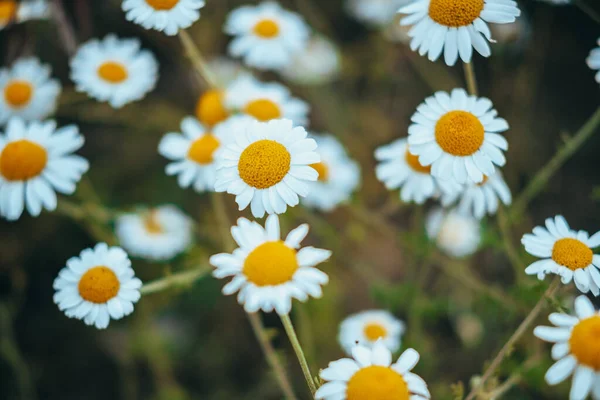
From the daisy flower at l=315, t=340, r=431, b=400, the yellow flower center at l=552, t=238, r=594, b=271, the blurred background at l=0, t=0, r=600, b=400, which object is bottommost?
the blurred background at l=0, t=0, r=600, b=400

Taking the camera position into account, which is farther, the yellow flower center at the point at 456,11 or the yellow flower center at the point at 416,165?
the yellow flower center at the point at 416,165

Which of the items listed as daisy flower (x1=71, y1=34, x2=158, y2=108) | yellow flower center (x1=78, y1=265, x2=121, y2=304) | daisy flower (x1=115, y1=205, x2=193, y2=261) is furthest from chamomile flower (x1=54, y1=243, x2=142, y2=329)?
daisy flower (x1=115, y1=205, x2=193, y2=261)

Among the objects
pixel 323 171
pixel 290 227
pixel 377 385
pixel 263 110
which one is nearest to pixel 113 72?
pixel 263 110

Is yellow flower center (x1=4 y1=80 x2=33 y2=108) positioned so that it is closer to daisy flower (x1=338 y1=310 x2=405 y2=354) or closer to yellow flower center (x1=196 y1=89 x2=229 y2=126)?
yellow flower center (x1=196 y1=89 x2=229 y2=126)

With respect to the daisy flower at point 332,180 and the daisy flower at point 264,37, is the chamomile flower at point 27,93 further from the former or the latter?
the daisy flower at point 332,180

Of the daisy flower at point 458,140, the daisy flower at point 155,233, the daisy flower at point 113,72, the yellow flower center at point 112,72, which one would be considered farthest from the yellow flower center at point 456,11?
the daisy flower at point 155,233

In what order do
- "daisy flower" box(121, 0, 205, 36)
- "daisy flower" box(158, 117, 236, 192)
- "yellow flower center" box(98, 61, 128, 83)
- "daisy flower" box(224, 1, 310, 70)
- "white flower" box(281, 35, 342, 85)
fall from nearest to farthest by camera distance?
"daisy flower" box(121, 0, 205, 36) < "daisy flower" box(158, 117, 236, 192) < "yellow flower center" box(98, 61, 128, 83) < "daisy flower" box(224, 1, 310, 70) < "white flower" box(281, 35, 342, 85)

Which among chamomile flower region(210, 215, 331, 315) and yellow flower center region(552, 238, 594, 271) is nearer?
chamomile flower region(210, 215, 331, 315)
